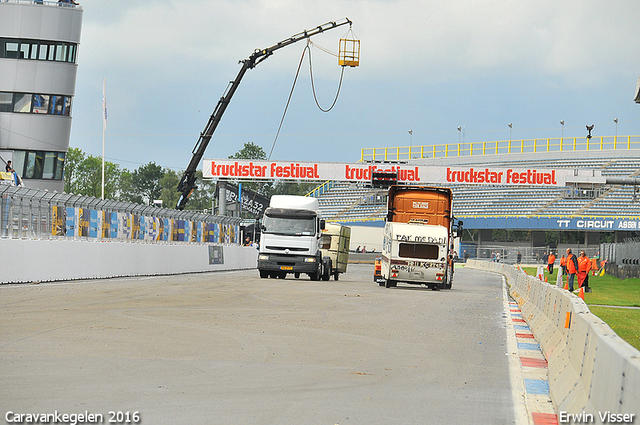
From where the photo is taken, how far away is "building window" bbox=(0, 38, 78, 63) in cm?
5144

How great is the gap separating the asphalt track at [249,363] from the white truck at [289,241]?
15704 mm

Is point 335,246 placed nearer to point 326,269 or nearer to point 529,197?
point 326,269

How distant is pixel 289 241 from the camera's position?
33.3m

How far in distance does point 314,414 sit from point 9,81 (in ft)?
163

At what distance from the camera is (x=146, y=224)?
31672 mm

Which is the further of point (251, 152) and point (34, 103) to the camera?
point (251, 152)

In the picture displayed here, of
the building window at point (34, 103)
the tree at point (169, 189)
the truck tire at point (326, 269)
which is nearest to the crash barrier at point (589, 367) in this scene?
the truck tire at point (326, 269)

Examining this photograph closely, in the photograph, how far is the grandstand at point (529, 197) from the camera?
3123 inches

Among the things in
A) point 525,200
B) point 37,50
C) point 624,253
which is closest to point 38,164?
point 37,50

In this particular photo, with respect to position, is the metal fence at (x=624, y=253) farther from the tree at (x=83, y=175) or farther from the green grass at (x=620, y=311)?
the tree at (x=83, y=175)

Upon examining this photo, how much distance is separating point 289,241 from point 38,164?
84.3 ft

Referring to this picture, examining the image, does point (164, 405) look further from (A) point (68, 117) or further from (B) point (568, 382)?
(A) point (68, 117)

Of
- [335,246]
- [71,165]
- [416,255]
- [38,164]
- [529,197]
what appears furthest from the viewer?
[71,165]

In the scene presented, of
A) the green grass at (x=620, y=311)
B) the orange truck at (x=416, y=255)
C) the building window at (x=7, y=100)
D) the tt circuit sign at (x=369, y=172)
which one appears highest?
the building window at (x=7, y=100)
